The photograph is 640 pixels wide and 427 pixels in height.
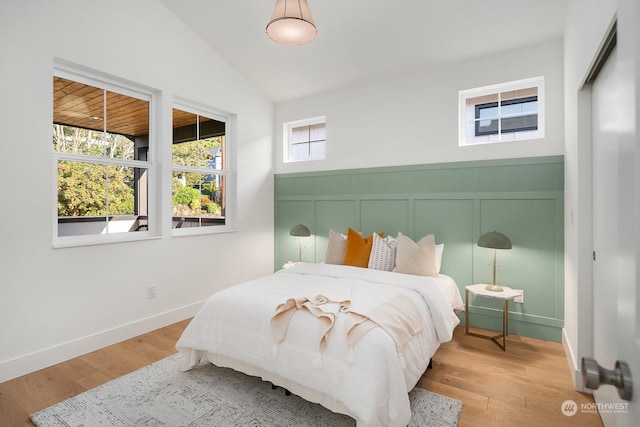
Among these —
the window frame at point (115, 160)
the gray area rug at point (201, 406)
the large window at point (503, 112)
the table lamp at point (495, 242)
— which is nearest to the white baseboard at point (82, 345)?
the gray area rug at point (201, 406)

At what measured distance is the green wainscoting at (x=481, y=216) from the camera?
3119 millimetres

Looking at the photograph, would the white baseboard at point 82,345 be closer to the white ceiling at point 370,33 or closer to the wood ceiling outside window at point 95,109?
the wood ceiling outside window at point 95,109

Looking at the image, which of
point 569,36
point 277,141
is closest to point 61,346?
point 277,141

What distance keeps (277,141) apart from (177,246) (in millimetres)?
2151

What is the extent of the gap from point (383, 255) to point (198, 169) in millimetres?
2393

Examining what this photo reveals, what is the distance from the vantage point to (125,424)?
194 centimetres

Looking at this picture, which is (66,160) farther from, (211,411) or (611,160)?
(611,160)

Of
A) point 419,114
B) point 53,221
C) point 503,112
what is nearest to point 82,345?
point 53,221

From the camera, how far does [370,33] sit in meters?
3.38

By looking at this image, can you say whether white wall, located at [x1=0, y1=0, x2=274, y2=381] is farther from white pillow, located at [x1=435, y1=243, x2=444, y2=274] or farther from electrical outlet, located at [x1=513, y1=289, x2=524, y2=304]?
electrical outlet, located at [x1=513, y1=289, x2=524, y2=304]

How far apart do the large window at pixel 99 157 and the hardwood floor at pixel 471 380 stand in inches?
41.6

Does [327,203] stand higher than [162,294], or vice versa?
[327,203]

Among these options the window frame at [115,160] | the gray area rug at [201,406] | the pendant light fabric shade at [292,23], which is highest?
the pendant light fabric shade at [292,23]

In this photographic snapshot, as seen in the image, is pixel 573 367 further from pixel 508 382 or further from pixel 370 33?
pixel 370 33
